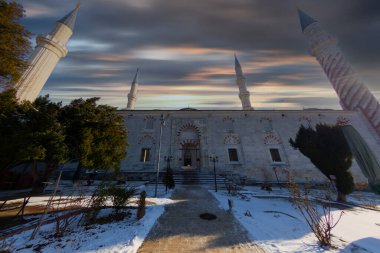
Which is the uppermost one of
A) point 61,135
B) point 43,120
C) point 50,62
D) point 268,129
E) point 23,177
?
point 50,62

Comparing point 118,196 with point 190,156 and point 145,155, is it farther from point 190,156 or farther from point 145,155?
point 190,156

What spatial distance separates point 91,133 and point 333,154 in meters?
14.3

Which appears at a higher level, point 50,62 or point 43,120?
point 50,62

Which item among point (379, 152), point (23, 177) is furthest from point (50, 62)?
point (379, 152)

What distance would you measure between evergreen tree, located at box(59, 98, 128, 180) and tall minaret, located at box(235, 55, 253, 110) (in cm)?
2073

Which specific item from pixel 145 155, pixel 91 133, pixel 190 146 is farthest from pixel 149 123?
pixel 91 133

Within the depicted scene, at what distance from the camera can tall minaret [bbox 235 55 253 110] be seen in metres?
25.6

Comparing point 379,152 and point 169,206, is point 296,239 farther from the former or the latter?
point 379,152

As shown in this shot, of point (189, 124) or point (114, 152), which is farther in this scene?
point (189, 124)

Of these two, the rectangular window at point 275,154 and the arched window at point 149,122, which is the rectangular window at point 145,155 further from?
the rectangular window at point 275,154

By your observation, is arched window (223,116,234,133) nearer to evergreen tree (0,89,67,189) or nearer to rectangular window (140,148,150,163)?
rectangular window (140,148,150,163)

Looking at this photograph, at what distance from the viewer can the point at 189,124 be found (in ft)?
69.9

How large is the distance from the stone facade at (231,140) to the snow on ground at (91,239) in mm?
13920

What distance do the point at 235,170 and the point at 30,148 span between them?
57.2 feet
